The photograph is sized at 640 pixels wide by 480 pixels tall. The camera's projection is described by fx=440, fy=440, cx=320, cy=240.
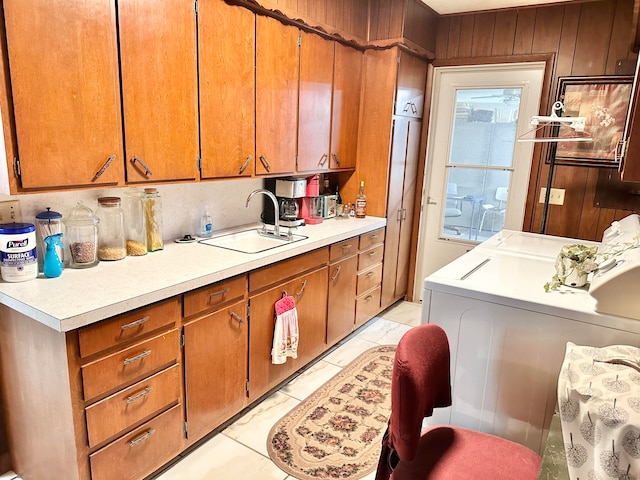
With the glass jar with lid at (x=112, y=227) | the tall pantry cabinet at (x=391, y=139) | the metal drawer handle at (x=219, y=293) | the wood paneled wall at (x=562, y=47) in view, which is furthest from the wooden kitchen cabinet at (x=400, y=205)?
the glass jar with lid at (x=112, y=227)

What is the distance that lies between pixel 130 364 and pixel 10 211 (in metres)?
0.82

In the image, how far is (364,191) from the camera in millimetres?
3586

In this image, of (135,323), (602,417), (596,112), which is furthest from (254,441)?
(596,112)

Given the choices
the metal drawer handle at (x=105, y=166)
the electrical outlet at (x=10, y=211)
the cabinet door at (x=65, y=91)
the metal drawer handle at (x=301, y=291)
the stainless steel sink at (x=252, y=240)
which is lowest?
the metal drawer handle at (x=301, y=291)

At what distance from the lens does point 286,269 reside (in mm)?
2492

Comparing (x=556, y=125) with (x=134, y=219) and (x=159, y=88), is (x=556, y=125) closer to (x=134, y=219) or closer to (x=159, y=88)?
(x=159, y=88)

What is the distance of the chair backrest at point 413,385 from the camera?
1.22 meters

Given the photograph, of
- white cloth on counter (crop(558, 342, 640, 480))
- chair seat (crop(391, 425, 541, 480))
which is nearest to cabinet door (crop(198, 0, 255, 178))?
chair seat (crop(391, 425, 541, 480))

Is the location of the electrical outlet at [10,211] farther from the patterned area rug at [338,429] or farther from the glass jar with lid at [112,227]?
the patterned area rug at [338,429]

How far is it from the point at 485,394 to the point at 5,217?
204 centimetres

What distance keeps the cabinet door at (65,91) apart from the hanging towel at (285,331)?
1089 mm

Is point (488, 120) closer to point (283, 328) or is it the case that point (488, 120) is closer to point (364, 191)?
point (364, 191)

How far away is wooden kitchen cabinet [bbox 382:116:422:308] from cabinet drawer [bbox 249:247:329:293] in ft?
3.37

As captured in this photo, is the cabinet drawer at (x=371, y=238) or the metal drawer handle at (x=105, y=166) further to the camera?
the cabinet drawer at (x=371, y=238)
